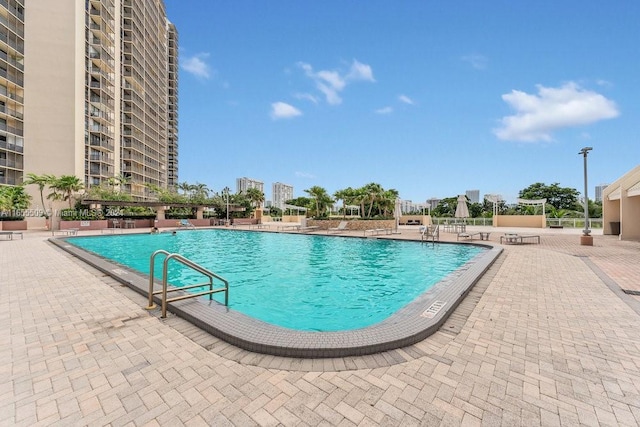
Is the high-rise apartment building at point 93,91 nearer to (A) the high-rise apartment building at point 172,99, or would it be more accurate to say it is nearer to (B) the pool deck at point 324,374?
(A) the high-rise apartment building at point 172,99

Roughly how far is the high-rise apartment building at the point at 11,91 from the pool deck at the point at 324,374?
4019cm

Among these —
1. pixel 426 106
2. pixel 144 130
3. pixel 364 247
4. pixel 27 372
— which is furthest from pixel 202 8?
pixel 144 130

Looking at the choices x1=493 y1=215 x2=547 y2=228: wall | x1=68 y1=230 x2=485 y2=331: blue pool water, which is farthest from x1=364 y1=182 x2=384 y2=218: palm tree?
x1=68 y1=230 x2=485 y2=331: blue pool water

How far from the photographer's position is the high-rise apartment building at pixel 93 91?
109 feet

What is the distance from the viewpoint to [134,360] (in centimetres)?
281

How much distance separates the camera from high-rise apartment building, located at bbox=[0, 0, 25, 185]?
30.2 m

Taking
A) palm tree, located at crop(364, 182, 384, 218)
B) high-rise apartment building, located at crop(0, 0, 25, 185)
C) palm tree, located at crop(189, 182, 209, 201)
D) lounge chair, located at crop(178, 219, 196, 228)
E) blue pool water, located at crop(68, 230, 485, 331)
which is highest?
high-rise apartment building, located at crop(0, 0, 25, 185)

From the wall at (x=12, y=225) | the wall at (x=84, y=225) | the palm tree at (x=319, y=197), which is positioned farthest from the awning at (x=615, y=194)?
the wall at (x=12, y=225)

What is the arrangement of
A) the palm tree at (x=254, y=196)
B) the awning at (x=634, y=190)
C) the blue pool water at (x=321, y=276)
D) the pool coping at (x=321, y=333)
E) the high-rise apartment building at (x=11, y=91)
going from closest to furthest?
the pool coping at (x=321, y=333)
the blue pool water at (x=321, y=276)
the awning at (x=634, y=190)
the high-rise apartment building at (x=11, y=91)
the palm tree at (x=254, y=196)

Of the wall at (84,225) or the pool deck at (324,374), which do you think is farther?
the wall at (84,225)

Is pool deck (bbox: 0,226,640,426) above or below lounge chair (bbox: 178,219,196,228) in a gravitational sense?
below

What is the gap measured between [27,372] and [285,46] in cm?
2036

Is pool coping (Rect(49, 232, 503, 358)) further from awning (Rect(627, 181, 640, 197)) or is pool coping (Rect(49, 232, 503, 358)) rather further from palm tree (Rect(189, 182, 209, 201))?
palm tree (Rect(189, 182, 209, 201))

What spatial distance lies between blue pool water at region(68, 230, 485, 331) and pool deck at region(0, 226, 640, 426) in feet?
6.82
